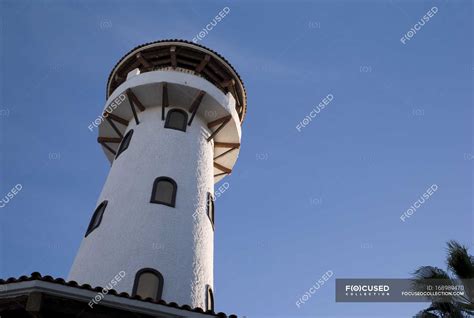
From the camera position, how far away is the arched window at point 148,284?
40.7ft

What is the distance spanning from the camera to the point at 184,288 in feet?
42.4

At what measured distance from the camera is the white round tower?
13172 mm

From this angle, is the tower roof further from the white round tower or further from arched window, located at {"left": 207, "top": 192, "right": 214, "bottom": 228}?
arched window, located at {"left": 207, "top": 192, "right": 214, "bottom": 228}

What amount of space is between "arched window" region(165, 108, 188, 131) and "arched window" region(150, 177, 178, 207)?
10.2 ft

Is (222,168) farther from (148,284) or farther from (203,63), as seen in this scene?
(148,284)

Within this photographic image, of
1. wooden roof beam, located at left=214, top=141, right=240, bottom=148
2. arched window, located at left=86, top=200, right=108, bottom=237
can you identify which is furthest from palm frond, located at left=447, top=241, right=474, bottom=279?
wooden roof beam, located at left=214, top=141, right=240, bottom=148

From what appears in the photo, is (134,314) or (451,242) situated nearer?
(134,314)

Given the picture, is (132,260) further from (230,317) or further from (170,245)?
(230,317)

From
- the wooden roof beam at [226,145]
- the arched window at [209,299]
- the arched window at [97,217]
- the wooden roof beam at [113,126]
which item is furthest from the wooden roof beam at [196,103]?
the arched window at [209,299]

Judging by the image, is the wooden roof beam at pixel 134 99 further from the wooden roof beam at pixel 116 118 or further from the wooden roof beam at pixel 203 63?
the wooden roof beam at pixel 203 63

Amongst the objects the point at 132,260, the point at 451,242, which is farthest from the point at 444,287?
the point at 132,260

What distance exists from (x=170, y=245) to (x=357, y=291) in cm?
507

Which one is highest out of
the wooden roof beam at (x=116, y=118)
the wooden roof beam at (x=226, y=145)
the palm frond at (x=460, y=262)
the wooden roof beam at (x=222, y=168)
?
the wooden roof beam at (x=116, y=118)

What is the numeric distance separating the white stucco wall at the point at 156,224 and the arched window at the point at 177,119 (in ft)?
0.83
